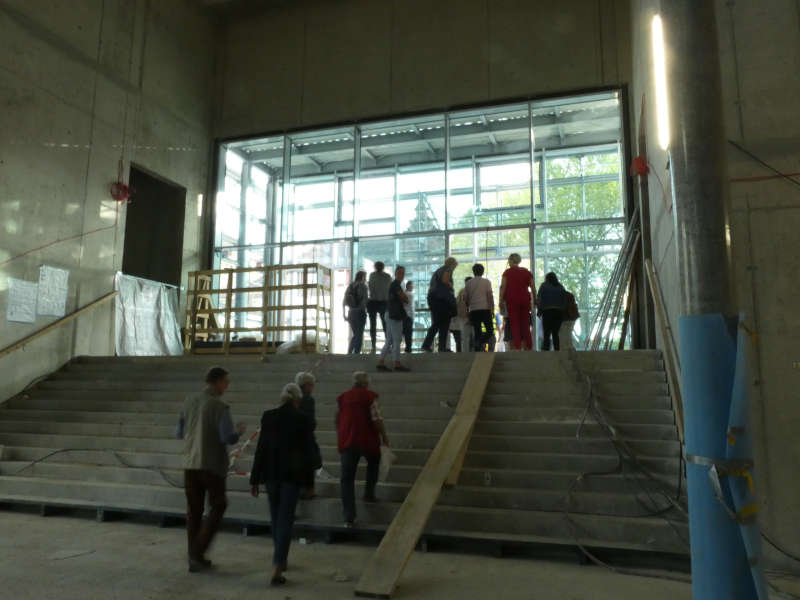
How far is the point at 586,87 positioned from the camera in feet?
47.3

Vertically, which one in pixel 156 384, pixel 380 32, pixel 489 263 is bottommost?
pixel 156 384

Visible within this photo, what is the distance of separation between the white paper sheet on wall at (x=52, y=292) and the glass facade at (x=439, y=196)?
4.42 m

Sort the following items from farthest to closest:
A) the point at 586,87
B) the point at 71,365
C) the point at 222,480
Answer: the point at 586,87, the point at 71,365, the point at 222,480

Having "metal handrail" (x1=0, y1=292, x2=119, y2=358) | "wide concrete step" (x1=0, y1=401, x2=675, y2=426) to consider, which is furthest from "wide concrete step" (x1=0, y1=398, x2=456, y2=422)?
"metal handrail" (x1=0, y1=292, x2=119, y2=358)

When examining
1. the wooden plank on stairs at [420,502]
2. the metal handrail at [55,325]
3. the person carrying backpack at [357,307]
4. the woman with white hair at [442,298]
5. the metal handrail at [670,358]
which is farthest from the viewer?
the person carrying backpack at [357,307]

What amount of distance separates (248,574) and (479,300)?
6280 mm

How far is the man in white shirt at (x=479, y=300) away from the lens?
10352mm

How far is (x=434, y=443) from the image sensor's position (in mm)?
7391

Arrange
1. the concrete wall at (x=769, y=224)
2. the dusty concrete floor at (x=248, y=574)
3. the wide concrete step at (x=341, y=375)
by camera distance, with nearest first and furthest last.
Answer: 1. the dusty concrete floor at (x=248, y=574)
2. the concrete wall at (x=769, y=224)
3. the wide concrete step at (x=341, y=375)

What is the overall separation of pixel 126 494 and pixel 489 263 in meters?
9.76

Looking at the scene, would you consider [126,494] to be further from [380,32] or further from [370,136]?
[380,32]

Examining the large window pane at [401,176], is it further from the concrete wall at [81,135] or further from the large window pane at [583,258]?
the concrete wall at [81,135]

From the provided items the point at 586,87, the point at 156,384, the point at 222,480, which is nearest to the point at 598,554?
the point at 222,480

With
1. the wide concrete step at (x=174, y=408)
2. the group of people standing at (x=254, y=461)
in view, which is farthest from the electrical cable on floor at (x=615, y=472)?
the group of people standing at (x=254, y=461)
